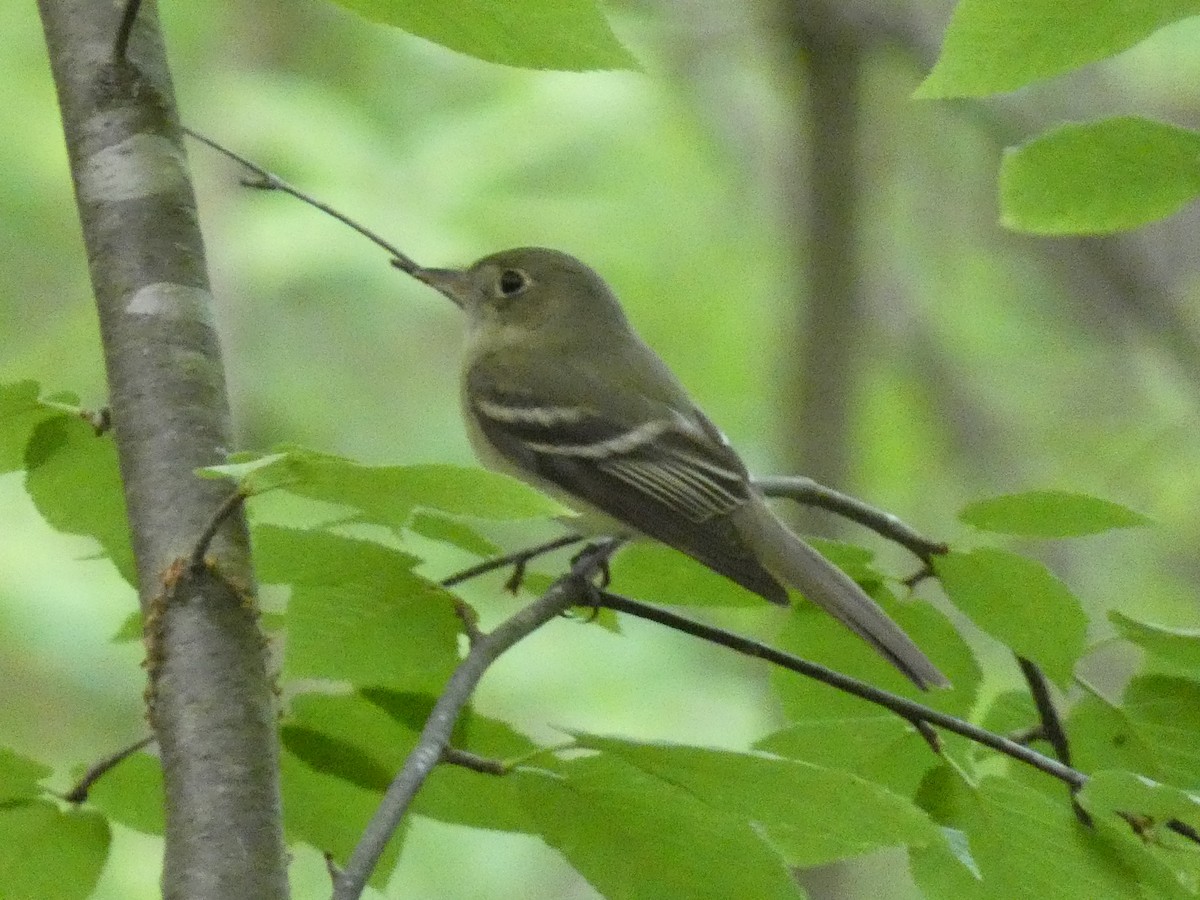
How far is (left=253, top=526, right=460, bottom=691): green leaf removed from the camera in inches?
56.3

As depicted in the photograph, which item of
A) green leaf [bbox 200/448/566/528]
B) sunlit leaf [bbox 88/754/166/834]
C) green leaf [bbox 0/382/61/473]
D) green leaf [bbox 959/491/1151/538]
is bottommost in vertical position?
sunlit leaf [bbox 88/754/166/834]

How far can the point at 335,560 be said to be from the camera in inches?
56.3

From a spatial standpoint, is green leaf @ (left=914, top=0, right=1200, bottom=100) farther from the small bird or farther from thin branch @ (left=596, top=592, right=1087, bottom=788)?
the small bird

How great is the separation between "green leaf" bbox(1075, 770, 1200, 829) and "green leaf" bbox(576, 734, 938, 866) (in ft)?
0.49

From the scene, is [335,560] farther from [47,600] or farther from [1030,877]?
[47,600]

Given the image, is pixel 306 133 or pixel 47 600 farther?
pixel 306 133

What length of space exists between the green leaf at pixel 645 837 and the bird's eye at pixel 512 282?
2.63 meters

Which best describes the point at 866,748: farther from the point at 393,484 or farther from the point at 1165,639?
the point at 393,484

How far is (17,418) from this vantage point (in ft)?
4.92

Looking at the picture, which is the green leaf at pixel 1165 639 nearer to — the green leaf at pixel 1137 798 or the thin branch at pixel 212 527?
the green leaf at pixel 1137 798

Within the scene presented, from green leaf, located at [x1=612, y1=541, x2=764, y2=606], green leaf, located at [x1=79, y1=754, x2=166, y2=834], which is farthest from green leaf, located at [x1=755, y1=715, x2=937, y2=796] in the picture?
green leaf, located at [x1=79, y1=754, x2=166, y2=834]

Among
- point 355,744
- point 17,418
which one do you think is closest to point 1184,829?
point 355,744

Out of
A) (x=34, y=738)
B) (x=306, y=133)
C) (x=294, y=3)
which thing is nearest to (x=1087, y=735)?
(x=306, y=133)

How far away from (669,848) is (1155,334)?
450 cm
